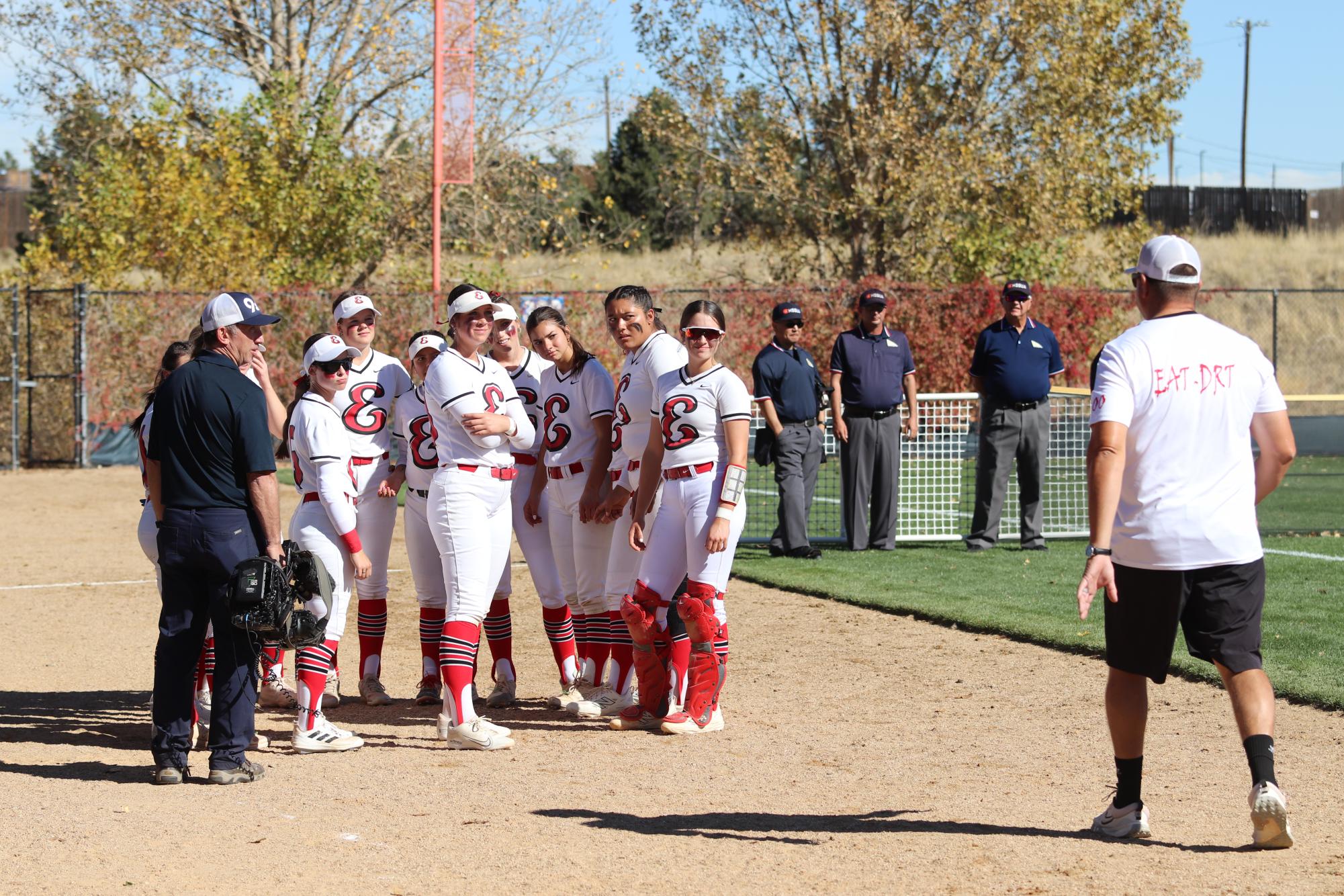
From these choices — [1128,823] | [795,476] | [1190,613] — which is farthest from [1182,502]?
[795,476]

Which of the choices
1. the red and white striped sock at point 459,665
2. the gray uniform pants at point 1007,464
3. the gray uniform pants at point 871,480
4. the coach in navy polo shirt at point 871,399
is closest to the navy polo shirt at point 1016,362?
the gray uniform pants at point 1007,464

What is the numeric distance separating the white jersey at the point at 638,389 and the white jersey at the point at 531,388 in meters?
0.45

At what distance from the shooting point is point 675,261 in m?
46.9

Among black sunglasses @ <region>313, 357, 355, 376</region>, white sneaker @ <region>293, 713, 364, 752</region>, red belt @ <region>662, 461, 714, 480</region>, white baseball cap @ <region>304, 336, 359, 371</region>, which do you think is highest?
white baseball cap @ <region>304, 336, 359, 371</region>

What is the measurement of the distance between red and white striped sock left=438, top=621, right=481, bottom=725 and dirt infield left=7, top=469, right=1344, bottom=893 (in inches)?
8.6

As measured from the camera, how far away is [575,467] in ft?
24.4

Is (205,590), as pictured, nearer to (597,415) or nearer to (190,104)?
(597,415)

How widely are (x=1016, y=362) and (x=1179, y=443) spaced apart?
7.61 meters

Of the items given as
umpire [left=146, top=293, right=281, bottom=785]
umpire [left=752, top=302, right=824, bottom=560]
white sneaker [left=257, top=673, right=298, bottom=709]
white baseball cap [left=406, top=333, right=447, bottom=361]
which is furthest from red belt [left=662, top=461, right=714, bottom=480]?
umpire [left=752, top=302, right=824, bottom=560]

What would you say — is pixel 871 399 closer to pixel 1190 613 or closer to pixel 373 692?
pixel 373 692

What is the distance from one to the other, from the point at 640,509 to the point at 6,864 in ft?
10.4

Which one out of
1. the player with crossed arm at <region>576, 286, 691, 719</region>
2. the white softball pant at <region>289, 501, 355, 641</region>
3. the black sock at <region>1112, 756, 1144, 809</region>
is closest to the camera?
the black sock at <region>1112, 756, 1144, 809</region>

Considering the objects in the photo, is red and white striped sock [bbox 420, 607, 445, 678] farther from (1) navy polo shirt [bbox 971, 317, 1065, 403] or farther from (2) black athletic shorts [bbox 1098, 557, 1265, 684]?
(1) navy polo shirt [bbox 971, 317, 1065, 403]

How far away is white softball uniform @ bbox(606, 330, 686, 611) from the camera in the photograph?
7.15 meters
